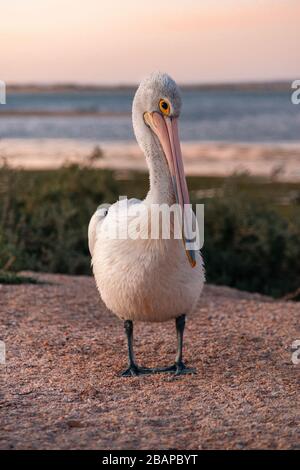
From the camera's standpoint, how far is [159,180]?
4.55m

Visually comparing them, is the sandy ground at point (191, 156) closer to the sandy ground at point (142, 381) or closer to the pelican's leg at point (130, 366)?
the sandy ground at point (142, 381)

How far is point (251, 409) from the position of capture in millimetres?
4320

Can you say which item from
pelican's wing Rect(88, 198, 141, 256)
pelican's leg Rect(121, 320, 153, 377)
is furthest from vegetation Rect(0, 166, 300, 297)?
pelican's leg Rect(121, 320, 153, 377)

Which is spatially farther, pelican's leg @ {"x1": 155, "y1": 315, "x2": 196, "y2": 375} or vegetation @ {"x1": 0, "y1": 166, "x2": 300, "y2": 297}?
vegetation @ {"x1": 0, "y1": 166, "x2": 300, "y2": 297}

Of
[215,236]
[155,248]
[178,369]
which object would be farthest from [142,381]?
[215,236]

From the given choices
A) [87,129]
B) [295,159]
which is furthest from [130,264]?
[87,129]

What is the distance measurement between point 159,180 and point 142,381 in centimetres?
125

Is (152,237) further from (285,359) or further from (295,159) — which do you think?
(295,159)

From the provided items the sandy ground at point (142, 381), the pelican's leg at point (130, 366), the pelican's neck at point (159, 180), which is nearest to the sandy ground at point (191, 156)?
the sandy ground at point (142, 381)

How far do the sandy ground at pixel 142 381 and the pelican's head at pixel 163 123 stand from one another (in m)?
0.85

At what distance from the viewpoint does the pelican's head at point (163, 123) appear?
4.47 metres

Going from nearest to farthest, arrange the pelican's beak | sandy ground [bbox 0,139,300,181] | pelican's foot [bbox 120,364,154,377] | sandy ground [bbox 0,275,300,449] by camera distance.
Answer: sandy ground [bbox 0,275,300,449]
the pelican's beak
pelican's foot [bbox 120,364,154,377]
sandy ground [bbox 0,139,300,181]

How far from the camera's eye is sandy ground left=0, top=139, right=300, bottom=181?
21062 millimetres

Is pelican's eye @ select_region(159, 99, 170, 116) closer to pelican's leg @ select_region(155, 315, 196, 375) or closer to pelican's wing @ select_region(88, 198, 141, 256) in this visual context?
pelican's wing @ select_region(88, 198, 141, 256)
